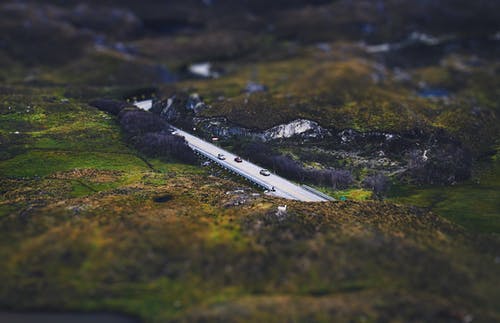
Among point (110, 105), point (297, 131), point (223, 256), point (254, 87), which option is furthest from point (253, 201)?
point (254, 87)

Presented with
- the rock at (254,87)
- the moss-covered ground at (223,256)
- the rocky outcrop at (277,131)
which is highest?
the rock at (254,87)

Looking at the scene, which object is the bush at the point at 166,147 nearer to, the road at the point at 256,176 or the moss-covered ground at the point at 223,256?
the road at the point at 256,176

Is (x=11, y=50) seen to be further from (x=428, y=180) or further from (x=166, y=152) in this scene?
(x=428, y=180)

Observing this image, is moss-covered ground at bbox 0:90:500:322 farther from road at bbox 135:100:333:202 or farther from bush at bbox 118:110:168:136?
bush at bbox 118:110:168:136

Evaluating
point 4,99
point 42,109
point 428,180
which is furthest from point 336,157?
point 4,99

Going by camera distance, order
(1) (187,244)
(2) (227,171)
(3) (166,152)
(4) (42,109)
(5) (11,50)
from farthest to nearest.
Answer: (5) (11,50)
(4) (42,109)
(3) (166,152)
(2) (227,171)
(1) (187,244)

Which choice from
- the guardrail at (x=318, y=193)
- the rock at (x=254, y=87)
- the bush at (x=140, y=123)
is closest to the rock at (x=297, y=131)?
→ the rock at (x=254, y=87)
